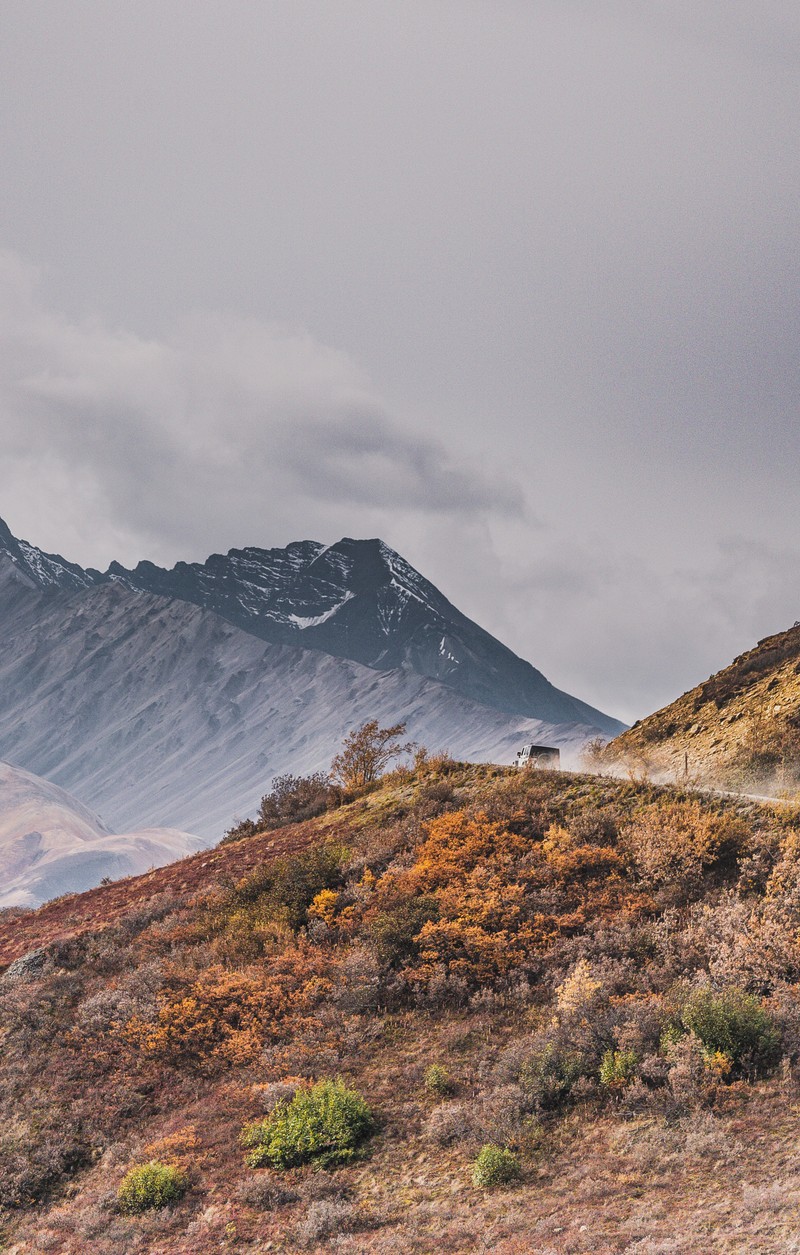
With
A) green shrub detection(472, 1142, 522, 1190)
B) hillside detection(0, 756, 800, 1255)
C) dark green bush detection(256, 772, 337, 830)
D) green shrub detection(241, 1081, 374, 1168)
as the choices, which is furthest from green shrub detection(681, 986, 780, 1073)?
dark green bush detection(256, 772, 337, 830)

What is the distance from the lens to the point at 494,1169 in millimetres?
10391

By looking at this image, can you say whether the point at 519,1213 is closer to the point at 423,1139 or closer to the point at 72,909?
the point at 423,1139

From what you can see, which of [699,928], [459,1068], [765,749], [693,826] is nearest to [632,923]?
[699,928]

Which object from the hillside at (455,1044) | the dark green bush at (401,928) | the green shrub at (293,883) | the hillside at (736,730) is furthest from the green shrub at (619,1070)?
the hillside at (736,730)

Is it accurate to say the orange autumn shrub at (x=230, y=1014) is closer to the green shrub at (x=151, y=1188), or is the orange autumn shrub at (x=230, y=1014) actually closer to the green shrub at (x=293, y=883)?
the green shrub at (x=293, y=883)

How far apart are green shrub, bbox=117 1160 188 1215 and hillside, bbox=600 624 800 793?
15.3 meters

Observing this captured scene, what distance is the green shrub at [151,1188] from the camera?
37.6ft

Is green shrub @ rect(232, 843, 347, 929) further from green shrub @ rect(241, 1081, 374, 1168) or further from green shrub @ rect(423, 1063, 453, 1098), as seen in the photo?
green shrub @ rect(423, 1063, 453, 1098)

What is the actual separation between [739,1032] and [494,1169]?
374 cm

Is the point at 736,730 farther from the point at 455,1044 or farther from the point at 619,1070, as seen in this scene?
the point at 619,1070

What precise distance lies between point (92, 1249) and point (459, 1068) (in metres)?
5.55

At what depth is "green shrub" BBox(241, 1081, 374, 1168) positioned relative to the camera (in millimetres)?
11750

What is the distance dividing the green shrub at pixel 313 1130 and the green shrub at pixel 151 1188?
102 centimetres

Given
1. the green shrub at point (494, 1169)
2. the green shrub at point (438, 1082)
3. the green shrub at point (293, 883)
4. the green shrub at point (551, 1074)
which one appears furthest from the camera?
the green shrub at point (293, 883)
